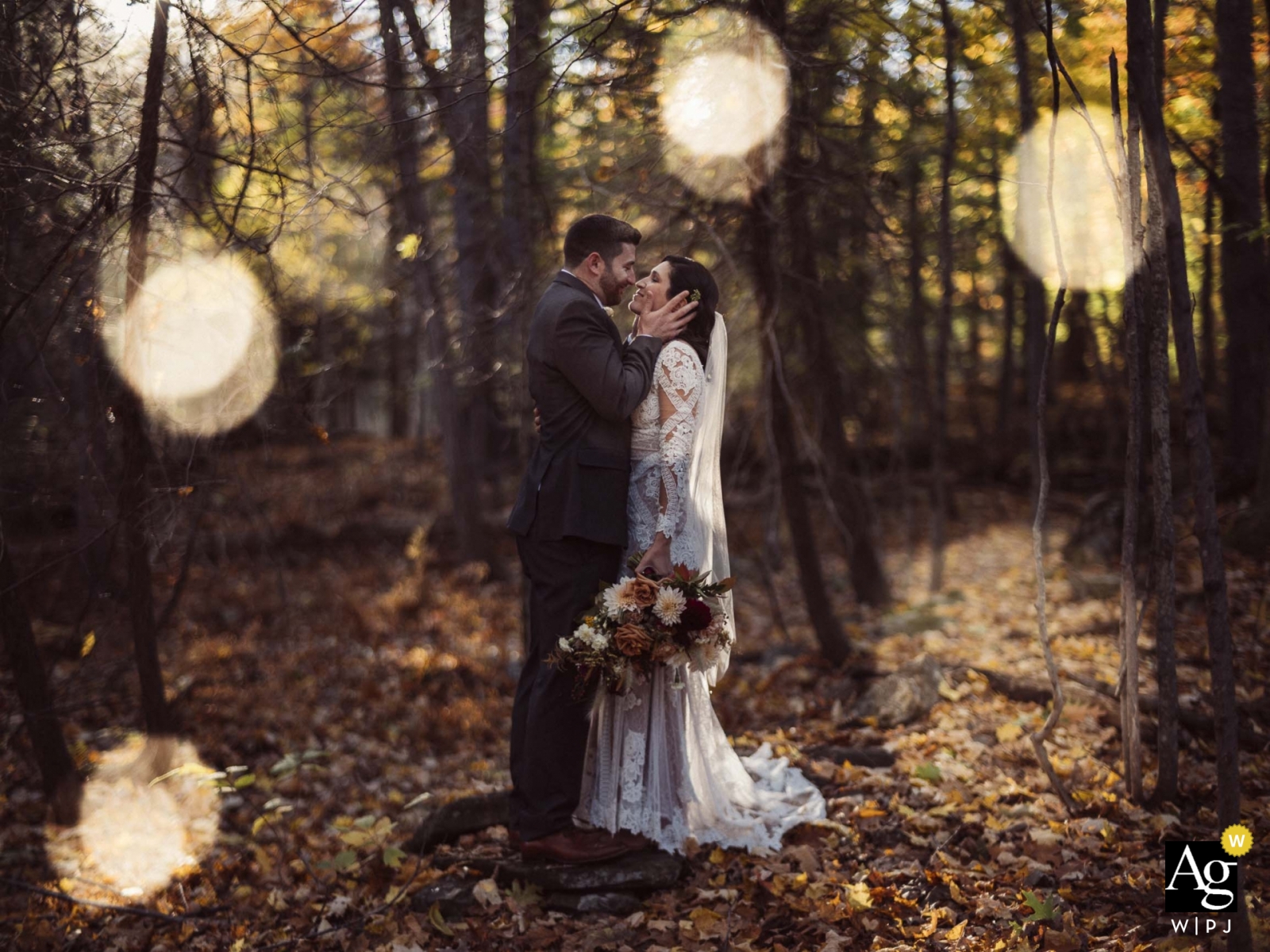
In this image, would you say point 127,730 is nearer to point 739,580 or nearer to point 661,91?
point 661,91

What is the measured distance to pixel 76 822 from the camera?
5098mm

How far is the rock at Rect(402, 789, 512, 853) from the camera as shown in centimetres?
446

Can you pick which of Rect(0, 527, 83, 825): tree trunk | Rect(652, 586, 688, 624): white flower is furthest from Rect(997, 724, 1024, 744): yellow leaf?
Rect(0, 527, 83, 825): tree trunk

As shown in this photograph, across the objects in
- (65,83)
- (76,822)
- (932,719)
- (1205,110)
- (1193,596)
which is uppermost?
(1205,110)

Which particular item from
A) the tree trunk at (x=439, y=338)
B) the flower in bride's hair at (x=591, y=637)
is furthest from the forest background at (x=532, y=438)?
the flower in bride's hair at (x=591, y=637)

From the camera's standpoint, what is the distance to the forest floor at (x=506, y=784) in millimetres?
3555

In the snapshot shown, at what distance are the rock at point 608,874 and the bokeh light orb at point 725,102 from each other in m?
3.86

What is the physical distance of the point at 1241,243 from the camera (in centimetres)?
722

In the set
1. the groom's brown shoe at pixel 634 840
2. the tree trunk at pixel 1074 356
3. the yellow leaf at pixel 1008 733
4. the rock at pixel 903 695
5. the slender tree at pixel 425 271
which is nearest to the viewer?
the groom's brown shoe at pixel 634 840

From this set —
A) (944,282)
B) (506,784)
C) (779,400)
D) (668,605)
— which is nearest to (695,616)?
(668,605)

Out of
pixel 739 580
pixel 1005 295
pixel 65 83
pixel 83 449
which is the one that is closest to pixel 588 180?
pixel 65 83

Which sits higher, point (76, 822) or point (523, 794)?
point (523, 794)

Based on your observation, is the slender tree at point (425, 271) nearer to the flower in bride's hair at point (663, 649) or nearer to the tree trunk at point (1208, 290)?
the flower in bride's hair at point (663, 649)

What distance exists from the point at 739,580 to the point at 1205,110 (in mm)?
6581
